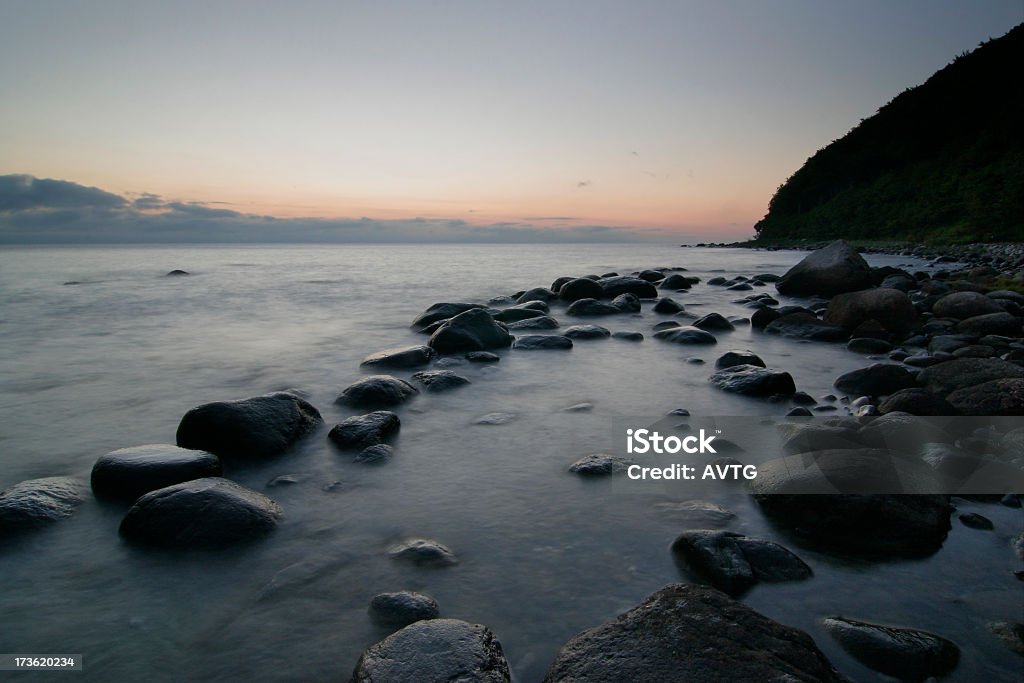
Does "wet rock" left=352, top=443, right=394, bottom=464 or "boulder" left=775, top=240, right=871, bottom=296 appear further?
"boulder" left=775, top=240, right=871, bottom=296

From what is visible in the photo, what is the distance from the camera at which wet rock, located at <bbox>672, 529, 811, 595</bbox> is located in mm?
2734

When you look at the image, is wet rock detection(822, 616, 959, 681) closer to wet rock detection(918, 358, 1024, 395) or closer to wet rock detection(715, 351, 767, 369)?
wet rock detection(918, 358, 1024, 395)

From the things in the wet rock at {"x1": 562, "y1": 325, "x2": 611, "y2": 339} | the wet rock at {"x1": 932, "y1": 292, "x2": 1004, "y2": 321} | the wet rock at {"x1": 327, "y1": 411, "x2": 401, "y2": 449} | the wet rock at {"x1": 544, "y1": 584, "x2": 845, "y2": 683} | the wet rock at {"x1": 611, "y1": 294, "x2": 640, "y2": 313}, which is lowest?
the wet rock at {"x1": 327, "y1": 411, "x2": 401, "y2": 449}

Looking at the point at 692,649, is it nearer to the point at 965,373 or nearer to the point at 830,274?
the point at 965,373

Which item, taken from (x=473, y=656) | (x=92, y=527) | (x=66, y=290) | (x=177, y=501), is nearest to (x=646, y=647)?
(x=473, y=656)

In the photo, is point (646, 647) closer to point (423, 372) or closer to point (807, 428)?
point (807, 428)

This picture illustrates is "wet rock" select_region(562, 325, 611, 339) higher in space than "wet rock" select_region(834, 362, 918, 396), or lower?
lower

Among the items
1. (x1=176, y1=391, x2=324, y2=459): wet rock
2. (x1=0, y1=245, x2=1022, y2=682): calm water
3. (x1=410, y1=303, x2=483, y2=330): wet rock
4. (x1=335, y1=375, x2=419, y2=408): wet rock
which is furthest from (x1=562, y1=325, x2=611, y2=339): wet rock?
(x1=176, y1=391, x2=324, y2=459): wet rock

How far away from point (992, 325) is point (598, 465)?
7392 millimetres

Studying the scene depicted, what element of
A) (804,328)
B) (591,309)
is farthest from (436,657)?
(591,309)

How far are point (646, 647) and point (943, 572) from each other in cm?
188

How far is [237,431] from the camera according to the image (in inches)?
175

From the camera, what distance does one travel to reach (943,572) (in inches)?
112

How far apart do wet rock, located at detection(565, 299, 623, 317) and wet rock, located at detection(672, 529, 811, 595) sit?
9.94 metres
